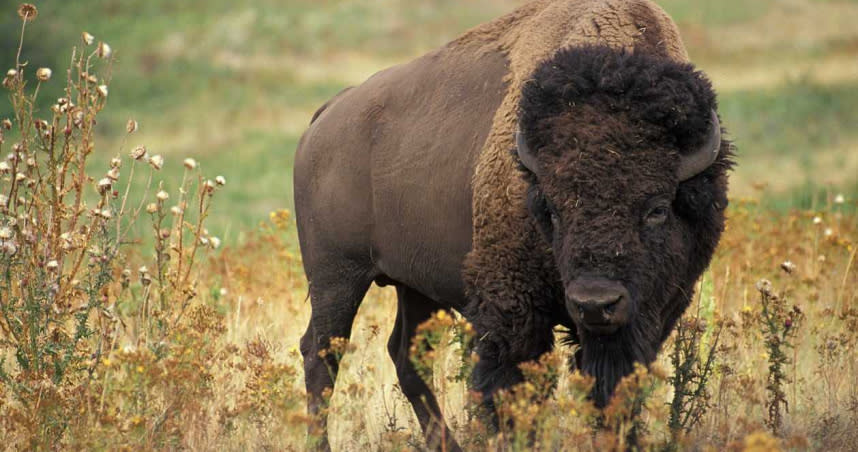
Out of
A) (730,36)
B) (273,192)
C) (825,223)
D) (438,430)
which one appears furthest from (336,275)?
(730,36)

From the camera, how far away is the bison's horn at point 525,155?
4.75 m

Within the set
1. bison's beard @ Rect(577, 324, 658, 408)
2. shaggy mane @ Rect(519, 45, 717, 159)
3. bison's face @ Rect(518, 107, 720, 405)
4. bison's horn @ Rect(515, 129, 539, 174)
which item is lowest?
bison's beard @ Rect(577, 324, 658, 408)

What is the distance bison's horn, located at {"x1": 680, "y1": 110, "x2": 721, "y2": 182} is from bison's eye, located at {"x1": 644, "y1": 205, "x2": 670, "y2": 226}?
0.51 feet

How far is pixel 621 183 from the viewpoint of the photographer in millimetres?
4441

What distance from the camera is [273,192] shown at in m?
26.5

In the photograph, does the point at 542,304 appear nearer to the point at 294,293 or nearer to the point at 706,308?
the point at 706,308

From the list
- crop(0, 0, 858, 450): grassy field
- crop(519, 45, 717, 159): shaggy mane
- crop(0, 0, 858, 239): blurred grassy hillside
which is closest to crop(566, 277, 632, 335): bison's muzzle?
crop(0, 0, 858, 450): grassy field

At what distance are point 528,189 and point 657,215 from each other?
0.61 meters

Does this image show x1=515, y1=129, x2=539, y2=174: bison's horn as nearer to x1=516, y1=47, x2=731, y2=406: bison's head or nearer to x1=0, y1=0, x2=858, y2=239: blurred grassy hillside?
x1=516, y1=47, x2=731, y2=406: bison's head

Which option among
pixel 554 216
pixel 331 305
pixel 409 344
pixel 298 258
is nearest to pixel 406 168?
pixel 331 305

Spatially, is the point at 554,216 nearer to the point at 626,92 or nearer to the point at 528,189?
the point at 528,189

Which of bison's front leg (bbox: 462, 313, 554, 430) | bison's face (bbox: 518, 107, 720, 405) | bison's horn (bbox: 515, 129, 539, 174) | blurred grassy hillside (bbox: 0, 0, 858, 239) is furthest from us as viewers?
blurred grassy hillside (bbox: 0, 0, 858, 239)

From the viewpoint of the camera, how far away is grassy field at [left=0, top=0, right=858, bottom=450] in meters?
4.70

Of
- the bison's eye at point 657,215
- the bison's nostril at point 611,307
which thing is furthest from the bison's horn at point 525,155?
the bison's nostril at point 611,307
